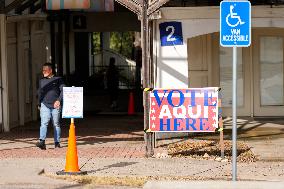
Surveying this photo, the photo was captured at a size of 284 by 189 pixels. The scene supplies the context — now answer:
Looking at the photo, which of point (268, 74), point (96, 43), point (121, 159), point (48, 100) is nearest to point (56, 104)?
point (48, 100)

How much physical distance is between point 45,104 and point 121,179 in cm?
391

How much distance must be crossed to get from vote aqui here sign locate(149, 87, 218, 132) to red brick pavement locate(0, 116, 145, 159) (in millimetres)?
949

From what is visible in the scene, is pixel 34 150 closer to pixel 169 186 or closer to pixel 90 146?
pixel 90 146

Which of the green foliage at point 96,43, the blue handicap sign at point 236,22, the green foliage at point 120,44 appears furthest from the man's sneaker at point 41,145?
the green foliage at point 120,44

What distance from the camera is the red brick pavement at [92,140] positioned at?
15.0 m

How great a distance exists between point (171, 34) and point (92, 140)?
301cm

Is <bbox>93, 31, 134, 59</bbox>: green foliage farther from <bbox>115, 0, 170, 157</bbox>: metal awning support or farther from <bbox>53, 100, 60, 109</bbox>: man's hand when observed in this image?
<bbox>115, 0, 170, 157</bbox>: metal awning support

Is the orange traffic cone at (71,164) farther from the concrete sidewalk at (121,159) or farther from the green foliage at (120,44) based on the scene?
the green foliage at (120,44)

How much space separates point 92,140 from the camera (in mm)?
17172

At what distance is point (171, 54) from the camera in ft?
55.8

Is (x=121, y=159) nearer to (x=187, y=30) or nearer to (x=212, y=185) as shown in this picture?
(x=212, y=185)

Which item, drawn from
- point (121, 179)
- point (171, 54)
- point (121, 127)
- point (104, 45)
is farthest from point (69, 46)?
point (121, 179)

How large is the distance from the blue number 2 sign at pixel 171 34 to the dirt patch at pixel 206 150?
226 centimetres

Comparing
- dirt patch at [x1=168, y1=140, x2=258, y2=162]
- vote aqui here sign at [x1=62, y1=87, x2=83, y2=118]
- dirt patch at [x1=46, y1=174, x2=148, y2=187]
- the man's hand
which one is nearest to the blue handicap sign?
dirt patch at [x1=46, y1=174, x2=148, y2=187]
